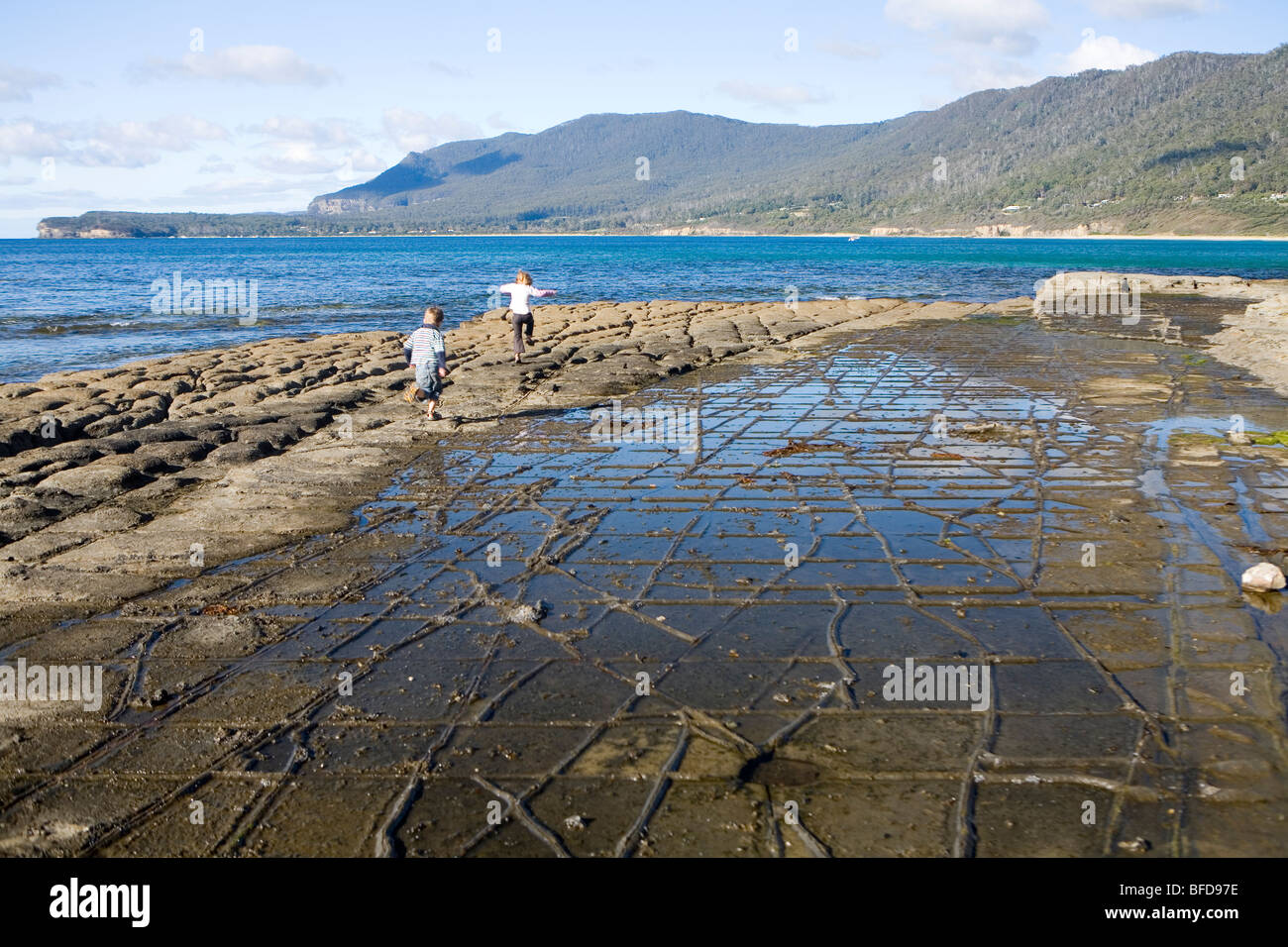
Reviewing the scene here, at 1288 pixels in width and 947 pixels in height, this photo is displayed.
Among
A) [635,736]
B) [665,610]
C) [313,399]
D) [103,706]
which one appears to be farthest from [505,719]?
[313,399]

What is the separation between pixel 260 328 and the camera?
3095cm

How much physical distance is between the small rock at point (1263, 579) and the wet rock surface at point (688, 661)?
0.70 feet

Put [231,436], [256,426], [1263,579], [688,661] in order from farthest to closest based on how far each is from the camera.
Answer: [256,426]
[231,436]
[1263,579]
[688,661]

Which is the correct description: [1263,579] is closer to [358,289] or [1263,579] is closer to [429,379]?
[429,379]

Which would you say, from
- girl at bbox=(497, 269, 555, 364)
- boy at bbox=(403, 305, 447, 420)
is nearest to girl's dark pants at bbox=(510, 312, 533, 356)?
girl at bbox=(497, 269, 555, 364)

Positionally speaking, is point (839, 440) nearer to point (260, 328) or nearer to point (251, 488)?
point (251, 488)

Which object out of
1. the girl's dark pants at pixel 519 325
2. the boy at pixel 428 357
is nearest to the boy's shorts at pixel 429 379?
the boy at pixel 428 357

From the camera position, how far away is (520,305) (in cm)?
1688

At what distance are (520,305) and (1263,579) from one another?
41.4ft

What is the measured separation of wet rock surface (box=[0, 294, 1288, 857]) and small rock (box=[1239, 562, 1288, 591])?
215 millimetres

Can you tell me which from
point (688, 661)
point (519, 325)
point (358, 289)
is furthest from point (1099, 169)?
point (688, 661)

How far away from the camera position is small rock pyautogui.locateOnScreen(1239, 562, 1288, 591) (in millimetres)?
6348

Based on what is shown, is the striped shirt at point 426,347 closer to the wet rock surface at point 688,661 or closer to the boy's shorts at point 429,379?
the boy's shorts at point 429,379

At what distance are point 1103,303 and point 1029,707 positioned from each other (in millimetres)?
27844
